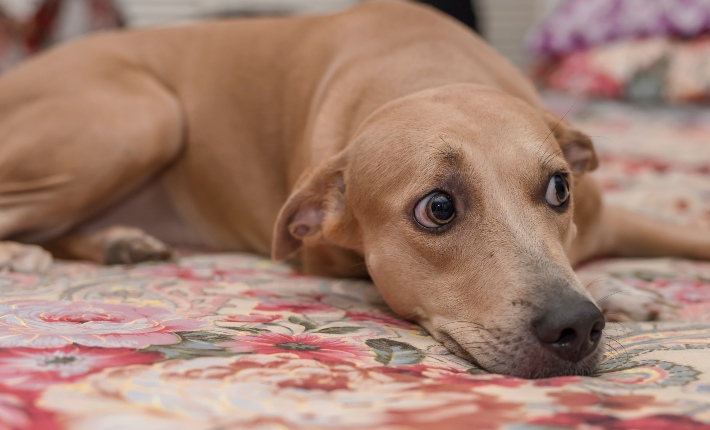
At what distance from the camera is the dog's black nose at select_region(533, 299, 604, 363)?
4.74 feet

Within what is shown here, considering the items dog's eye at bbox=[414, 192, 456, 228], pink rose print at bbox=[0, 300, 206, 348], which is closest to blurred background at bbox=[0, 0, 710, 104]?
pink rose print at bbox=[0, 300, 206, 348]

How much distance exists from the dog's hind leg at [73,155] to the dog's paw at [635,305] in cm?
177

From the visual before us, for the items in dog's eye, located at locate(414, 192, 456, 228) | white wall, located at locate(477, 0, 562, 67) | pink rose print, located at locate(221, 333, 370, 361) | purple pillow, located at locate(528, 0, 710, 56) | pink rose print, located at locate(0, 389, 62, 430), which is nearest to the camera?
pink rose print, located at locate(0, 389, 62, 430)

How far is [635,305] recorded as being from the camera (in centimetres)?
200

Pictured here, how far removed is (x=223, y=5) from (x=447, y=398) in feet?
19.0

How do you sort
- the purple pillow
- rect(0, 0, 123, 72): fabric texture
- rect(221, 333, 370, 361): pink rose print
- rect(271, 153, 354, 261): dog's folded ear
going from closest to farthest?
rect(221, 333, 370, 361): pink rose print, rect(271, 153, 354, 261): dog's folded ear, rect(0, 0, 123, 72): fabric texture, the purple pillow

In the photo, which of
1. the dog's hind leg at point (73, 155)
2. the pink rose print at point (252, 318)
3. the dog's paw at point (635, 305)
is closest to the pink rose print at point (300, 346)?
the pink rose print at point (252, 318)

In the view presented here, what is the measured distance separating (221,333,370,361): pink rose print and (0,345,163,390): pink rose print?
0.58 feet

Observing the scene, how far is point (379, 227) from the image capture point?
6.40 feet

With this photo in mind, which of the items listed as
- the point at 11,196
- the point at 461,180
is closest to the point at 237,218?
the point at 11,196

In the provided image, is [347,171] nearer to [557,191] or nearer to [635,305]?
[557,191]

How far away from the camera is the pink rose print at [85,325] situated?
1.42m

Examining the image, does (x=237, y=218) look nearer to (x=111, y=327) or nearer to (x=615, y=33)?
(x=111, y=327)

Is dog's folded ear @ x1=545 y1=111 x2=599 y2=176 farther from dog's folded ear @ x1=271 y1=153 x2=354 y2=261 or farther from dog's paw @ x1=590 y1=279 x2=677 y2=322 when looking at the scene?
dog's folded ear @ x1=271 y1=153 x2=354 y2=261
